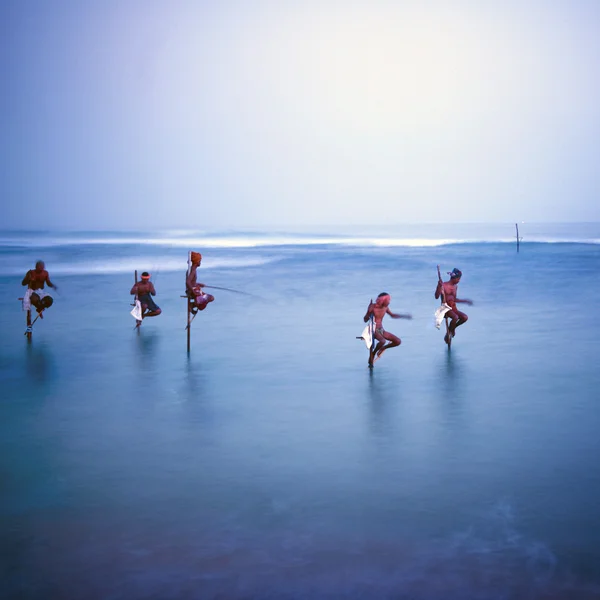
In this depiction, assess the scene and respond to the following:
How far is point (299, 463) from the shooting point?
28.3 ft

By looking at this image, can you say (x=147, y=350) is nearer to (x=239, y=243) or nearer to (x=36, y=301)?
(x=36, y=301)

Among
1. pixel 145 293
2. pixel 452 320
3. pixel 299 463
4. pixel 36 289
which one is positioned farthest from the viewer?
pixel 145 293

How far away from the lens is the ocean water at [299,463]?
20.2 ft

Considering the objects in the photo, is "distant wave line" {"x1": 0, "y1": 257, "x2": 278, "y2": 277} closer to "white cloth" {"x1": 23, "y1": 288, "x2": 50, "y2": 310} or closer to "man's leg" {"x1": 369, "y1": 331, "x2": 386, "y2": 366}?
"white cloth" {"x1": 23, "y1": 288, "x2": 50, "y2": 310}

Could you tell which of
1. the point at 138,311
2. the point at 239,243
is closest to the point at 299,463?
the point at 138,311

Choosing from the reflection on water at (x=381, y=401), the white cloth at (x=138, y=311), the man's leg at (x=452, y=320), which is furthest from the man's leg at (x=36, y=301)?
the man's leg at (x=452, y=320)

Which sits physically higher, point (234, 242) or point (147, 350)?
point (234, 242)

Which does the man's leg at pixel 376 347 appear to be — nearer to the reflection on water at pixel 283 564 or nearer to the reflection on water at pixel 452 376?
the reflection on water at pixel 452 376

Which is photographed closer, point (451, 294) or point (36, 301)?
point (451, 294)

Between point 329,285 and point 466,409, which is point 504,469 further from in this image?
point 329,285

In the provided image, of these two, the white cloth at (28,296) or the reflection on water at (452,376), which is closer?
the reflection on water at (452,376)

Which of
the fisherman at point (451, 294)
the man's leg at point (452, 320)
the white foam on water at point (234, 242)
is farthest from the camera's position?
the white foam on water at point (234, 242)

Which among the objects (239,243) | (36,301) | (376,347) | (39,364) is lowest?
(39,364)

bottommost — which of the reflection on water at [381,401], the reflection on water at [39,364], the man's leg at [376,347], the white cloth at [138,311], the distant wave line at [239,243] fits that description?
the reflection on water at [381,401]
